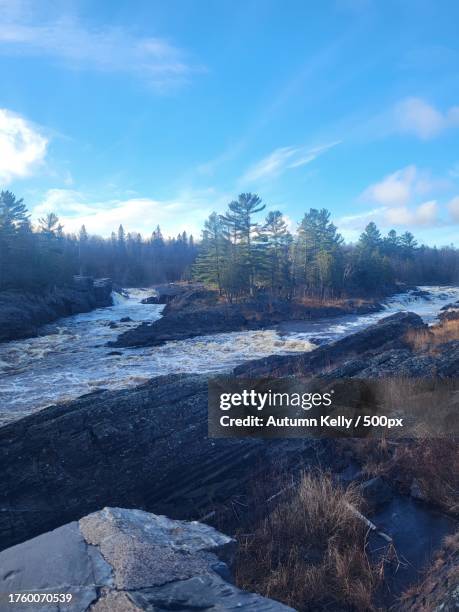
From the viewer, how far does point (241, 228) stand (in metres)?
48.6

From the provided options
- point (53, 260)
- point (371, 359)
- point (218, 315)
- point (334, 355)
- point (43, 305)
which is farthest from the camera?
point (53, 260)

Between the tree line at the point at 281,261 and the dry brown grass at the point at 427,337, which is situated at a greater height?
the tree line at the point at 281,261

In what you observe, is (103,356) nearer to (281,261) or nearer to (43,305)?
(43,305)

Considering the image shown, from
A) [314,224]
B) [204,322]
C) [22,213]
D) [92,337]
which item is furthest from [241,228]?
[22,213]

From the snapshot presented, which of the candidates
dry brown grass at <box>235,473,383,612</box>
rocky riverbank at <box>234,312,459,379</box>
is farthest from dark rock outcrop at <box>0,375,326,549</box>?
rocky riverbank at <box>234,312,459,379</box>

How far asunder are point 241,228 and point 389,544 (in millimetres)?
45284

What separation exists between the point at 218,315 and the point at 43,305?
17.4 m

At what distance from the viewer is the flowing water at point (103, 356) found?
17359 millimetres

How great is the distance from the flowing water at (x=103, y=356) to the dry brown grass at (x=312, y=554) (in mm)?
11638

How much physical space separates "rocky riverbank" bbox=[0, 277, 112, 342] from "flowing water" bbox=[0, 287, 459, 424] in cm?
142

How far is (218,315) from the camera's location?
3666 centimetres

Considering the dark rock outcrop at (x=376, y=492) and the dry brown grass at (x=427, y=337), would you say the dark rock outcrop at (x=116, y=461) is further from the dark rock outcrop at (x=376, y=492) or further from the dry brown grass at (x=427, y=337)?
the dry brown grass at (x=427, y=337)

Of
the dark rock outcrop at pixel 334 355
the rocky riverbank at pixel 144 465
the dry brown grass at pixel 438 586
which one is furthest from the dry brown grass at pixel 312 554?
the dark rock outcrop at pixel 334 355

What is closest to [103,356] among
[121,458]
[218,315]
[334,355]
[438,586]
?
[334,355]
